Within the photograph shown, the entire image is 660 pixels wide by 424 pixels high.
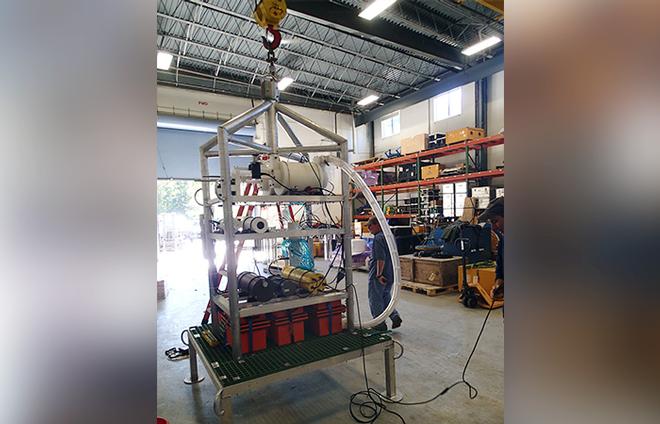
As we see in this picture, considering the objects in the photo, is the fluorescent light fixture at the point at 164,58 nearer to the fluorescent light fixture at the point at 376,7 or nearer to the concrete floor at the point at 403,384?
the fluorescent light fixture at the point at 376,7

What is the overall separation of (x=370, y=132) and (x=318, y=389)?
11.6 m

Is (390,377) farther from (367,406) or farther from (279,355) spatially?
(279,355)

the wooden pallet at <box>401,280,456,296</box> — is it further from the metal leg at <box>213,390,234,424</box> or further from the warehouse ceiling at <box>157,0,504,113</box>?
the warehouse ceiling at <box>157,0,504,113</box>

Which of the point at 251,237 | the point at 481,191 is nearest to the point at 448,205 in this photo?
the point at 481,191

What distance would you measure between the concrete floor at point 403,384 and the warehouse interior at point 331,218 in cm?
2

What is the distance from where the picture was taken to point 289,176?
279cm

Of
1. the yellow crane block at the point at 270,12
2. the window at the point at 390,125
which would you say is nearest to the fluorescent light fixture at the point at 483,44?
the window at the point at 390,125

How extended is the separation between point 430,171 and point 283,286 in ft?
21.5

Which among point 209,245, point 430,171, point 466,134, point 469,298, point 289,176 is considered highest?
point 466,134

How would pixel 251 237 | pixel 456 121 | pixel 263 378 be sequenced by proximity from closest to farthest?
pixel 263 378 → pixel 251 237 → pixel 456 121

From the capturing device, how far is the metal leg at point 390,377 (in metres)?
2.57
